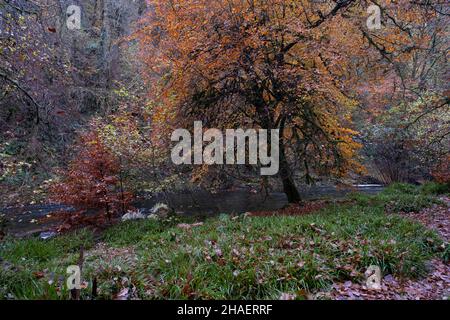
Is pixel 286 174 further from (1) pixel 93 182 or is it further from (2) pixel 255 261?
(1) pixel 93 182

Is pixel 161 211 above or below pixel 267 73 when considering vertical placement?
below

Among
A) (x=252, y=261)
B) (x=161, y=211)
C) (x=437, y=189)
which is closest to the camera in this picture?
(x=252, y=261)

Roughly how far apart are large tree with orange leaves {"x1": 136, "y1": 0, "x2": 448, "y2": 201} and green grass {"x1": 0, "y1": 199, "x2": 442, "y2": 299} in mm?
2986

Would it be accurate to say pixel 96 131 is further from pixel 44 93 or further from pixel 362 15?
pixel 362 15

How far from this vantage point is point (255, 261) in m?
4.73

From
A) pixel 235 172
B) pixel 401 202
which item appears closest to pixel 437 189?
pixel 401 202

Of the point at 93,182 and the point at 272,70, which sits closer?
the point at 272,70

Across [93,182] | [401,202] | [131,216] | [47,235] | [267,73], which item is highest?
[267,73]

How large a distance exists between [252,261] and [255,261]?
46 mm

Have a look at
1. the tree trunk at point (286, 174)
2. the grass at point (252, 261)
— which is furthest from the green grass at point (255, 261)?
the tree trunk at point (286, 174)

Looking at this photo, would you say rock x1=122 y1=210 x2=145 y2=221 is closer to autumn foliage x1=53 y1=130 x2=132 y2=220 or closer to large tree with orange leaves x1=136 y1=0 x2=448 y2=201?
autumn foliage x1=53 y1=130 x2=132 y2=220

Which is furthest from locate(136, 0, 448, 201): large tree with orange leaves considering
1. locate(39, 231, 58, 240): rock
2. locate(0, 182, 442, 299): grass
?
locate(39, 231, 58, 240): rock

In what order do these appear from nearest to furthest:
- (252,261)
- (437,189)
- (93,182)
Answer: (252,261) → (93,182) → (437,189)

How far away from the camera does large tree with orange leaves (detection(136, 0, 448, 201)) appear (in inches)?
326
